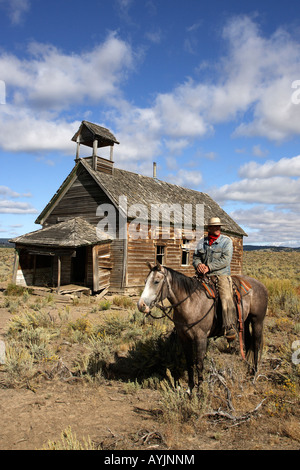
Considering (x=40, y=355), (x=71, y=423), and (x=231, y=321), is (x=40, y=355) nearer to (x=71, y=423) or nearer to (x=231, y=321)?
(x=71, y=423)

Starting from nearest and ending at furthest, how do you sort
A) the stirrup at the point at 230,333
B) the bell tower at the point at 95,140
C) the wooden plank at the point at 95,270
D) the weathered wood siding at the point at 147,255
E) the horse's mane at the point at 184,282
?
the horse's mane at the point at 184,282 < the stirrup at the point at 230,333 < the wooden plank at the point at 95,270 < the weathered wood siding at the point at 147,255 < the bell tower at the point at 95,140

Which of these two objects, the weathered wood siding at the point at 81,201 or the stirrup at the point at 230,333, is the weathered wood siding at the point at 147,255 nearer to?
the weathered wood siding at the point at 81,201

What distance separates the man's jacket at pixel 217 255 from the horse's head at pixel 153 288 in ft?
3.03

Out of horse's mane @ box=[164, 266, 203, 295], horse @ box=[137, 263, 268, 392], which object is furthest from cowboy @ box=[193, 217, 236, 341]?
horse's mane @ box=[164, 266, 203, 295]

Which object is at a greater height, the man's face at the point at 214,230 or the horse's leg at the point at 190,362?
the man's face at the point at 214,230

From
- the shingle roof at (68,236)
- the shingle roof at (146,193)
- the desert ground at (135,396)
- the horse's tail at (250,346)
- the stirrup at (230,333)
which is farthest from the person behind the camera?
the shingle roof at (146,193)

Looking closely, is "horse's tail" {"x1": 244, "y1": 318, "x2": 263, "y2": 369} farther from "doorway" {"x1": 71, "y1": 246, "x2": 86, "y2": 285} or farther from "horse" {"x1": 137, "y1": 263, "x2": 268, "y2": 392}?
"doorway" {"x1": 71, "y1": 246, "x2": 86, "y2": 285}

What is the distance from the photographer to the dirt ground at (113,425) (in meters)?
3.67

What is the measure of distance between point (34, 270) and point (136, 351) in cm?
1202

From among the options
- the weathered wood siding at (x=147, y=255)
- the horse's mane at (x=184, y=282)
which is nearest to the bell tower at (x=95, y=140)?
the weathered wood siding at (x=147, y=255)

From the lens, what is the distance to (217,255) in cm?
539
